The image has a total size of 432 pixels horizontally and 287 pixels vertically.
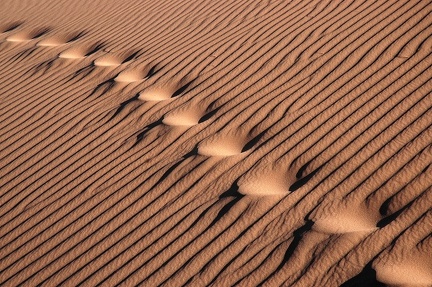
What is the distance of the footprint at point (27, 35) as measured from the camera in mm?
6586

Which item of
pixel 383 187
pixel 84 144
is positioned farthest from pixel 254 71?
pixel 383 187

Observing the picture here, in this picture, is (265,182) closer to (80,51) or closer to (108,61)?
(108,61)

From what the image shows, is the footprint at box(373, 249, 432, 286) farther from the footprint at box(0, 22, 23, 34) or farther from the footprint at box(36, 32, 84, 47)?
the footprint at box(0, 22, 23, 34)

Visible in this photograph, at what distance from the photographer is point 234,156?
10.9 ft

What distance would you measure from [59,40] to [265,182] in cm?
437

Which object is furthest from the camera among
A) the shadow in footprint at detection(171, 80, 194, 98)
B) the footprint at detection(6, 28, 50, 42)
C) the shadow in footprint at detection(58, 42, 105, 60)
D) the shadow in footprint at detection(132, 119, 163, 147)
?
the footprint at detection(6, 28, 50, 42)

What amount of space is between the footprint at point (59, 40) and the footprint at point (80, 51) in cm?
44

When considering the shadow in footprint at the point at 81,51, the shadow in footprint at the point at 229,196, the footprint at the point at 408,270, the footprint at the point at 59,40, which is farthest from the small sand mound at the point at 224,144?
the footprint at the point at 59,40

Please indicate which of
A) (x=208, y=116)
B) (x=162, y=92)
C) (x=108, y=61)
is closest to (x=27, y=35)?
(x=108, y=61)

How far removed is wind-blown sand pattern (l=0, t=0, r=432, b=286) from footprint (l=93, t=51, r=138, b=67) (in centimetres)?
2

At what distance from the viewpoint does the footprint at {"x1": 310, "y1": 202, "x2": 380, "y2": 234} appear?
2500 millimetres

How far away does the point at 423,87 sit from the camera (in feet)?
10.6

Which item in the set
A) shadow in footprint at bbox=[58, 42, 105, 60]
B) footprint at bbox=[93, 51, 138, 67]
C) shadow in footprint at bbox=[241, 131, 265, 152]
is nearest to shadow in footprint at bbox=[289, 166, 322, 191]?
shadow in footprint at bbox=[241, 131, 265, 152]

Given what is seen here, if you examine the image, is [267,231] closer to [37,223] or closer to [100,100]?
[37,223]
